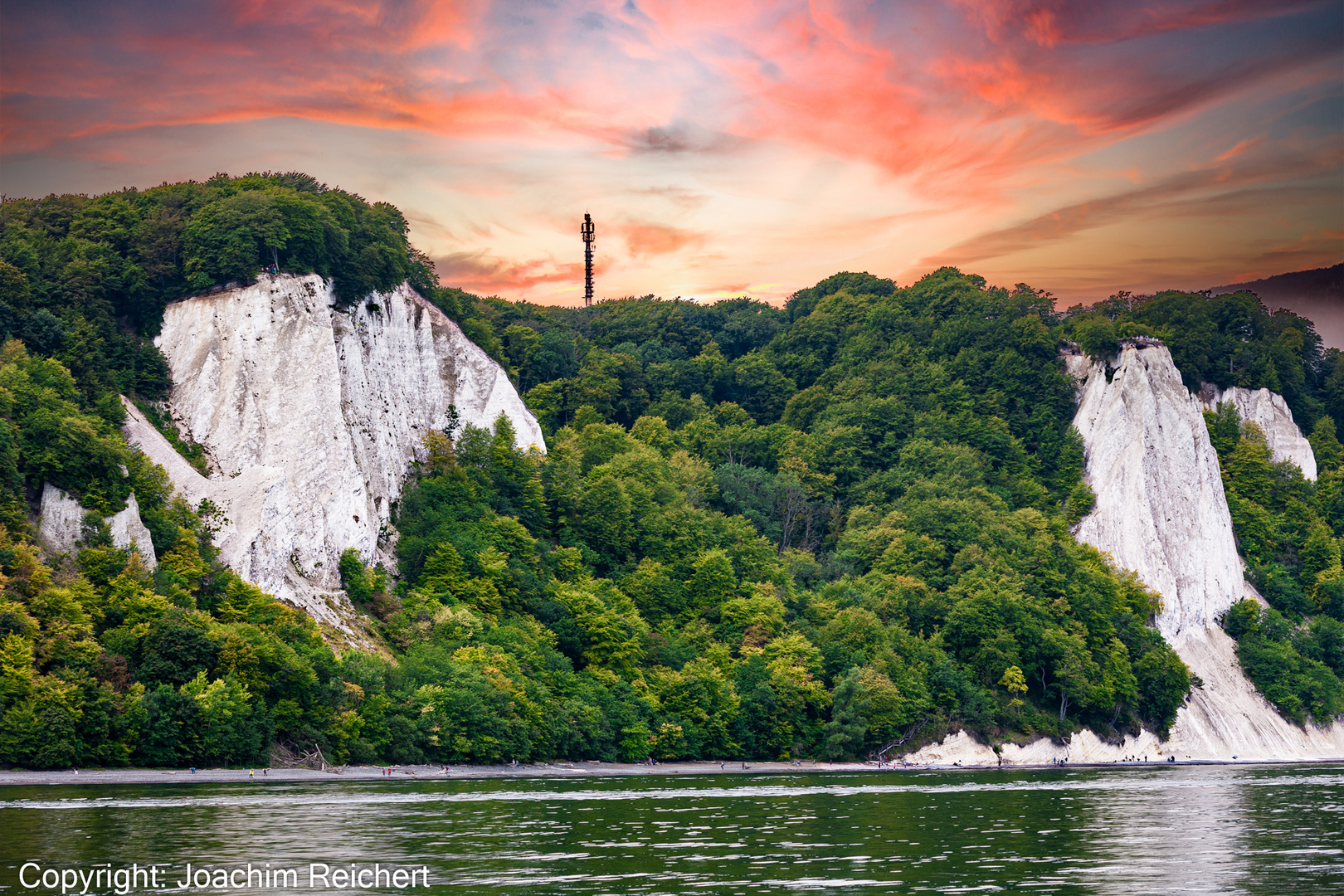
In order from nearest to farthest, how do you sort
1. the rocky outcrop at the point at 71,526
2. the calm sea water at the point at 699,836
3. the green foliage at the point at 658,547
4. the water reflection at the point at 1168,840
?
the calm sea water at the point at 699,836
the water reflection at the point at 1168,840
the green foliage at the point at 658,547
the rocky outcrop at the point at 71,526

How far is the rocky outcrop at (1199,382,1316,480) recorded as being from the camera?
144 m

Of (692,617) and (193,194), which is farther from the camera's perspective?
(692,617)

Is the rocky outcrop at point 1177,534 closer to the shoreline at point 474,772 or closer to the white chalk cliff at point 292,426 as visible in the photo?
the shoreline at point 474,772

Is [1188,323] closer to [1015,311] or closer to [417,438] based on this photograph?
[1015,311]

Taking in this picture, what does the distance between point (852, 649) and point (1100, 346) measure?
56.6 meters

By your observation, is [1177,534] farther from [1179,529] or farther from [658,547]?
[658,547]

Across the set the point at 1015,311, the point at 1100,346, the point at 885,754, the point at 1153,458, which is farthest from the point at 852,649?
the point at 1015,311

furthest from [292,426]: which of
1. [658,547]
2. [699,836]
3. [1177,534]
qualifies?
[1177,534]

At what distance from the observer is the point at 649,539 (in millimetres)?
104500

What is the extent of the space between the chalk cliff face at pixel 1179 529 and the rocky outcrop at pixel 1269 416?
11.9 meters

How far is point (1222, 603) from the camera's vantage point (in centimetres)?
12450

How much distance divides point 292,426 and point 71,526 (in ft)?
58.6

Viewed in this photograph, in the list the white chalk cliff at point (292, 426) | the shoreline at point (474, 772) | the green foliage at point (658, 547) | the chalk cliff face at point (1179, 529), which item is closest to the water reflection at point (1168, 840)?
the shoreline at point (474, 772)

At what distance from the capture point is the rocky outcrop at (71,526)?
63688mm
